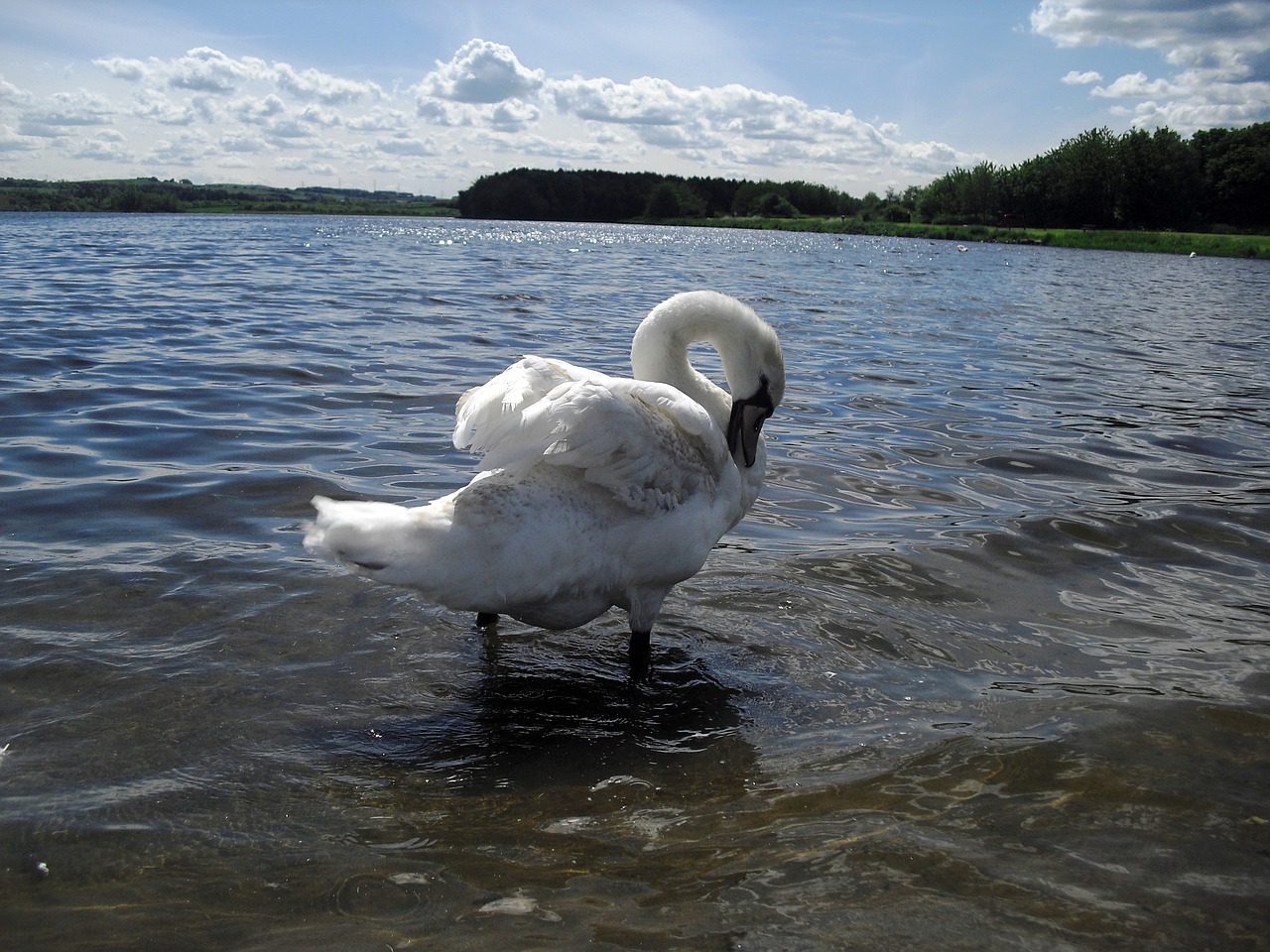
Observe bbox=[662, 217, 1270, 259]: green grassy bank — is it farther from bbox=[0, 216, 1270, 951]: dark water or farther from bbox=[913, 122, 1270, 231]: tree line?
bbox=[0, 216, 1270, 951]: dark water

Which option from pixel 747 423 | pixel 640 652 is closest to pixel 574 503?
pixel 640 652

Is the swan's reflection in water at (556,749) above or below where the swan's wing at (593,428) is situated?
below

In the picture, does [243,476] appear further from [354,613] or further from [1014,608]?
[1014,608]

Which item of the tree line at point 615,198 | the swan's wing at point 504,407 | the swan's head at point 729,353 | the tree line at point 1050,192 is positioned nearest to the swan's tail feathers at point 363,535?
the swan's wing at point 504,407

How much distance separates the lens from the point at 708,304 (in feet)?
17.7

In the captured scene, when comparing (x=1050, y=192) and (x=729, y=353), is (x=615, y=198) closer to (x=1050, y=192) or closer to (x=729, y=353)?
(x=1050, y=192)

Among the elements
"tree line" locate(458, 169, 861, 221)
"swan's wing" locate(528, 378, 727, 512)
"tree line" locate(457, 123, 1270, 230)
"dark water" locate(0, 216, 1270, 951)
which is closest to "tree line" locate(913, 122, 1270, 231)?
"tree line" locate(457, 123, 1270, 230)

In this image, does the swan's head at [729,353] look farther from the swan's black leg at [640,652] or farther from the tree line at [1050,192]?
the tree line at [1050,192]

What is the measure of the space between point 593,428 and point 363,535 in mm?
1138

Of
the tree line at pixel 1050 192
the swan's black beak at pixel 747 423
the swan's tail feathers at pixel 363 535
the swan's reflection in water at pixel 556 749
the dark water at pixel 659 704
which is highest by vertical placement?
the tree line at pixel 1050 192

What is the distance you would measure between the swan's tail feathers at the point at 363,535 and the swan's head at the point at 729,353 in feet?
6.73

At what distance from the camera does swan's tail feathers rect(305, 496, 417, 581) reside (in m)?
3.79

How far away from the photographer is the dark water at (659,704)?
2.99 metres

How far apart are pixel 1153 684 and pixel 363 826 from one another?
367 cm
